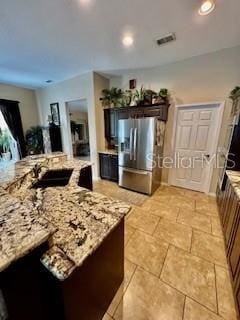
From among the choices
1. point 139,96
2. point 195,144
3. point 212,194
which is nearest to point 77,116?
point 139,96

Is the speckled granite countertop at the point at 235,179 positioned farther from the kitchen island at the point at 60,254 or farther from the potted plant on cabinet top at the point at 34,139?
the potted plant on cabinet top at the point at 34,139

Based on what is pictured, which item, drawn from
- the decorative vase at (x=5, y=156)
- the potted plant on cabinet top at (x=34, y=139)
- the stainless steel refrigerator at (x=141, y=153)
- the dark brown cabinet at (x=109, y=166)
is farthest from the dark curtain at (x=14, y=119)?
the stainless steel refrigerator at (x=141, y=153)

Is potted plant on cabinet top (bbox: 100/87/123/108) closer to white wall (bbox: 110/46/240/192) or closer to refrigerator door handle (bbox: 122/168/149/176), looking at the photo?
white wall (bbox: 110/46/240/192)

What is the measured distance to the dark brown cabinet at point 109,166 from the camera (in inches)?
158

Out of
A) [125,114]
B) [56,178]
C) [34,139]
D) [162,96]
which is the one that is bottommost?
[56,178]

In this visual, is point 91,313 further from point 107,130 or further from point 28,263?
point 107,130

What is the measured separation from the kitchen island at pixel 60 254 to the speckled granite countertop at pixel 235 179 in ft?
4.67

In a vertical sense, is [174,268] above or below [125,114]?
below

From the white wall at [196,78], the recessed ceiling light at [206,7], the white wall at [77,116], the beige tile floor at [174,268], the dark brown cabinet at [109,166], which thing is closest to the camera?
the beige tile floor at [174,268]

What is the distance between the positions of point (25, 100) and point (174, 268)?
6.08 meters

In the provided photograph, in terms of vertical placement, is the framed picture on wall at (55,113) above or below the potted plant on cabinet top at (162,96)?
below

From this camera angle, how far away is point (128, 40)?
2428 millimetres

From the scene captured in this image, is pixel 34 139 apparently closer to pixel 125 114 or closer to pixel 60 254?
pixel 125 114

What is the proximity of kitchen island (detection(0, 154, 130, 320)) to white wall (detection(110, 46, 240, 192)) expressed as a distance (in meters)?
2.96
